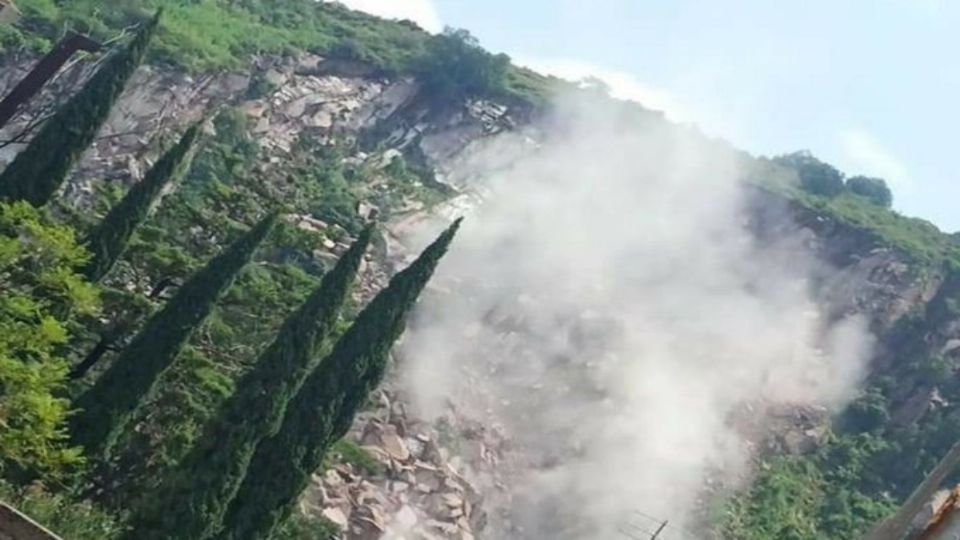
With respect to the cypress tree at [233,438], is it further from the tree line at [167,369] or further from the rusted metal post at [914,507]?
the rusted metal post at [914,507]

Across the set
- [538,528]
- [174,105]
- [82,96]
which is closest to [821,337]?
[538,528]

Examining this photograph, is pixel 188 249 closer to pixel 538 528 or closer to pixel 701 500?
pixel 538 528

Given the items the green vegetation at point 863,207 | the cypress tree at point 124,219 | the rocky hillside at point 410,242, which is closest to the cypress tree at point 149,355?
the rocky hillside at point 410,242

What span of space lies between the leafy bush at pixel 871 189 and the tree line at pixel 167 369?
47.8 m

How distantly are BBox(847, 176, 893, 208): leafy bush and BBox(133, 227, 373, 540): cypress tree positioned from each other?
50955 mm

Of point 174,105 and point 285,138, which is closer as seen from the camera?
point 174,105

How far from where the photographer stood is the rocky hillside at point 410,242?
121ft

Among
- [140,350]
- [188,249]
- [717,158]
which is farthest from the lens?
[717,158]

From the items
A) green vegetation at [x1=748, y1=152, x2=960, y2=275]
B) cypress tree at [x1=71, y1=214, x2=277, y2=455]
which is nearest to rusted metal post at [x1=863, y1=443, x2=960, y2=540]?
cypress tree at [x1=71, y1=214, x2=277, y2=455]

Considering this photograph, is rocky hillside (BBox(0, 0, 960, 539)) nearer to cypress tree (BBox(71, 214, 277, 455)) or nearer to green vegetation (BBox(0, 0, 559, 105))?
green vegetation (BBox(0, 0, 559, 105))

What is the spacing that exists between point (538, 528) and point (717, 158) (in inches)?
1161

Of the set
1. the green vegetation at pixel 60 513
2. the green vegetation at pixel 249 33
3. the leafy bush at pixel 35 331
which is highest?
the green vegetation at pixel 249 33

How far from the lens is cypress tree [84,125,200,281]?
29250 mm

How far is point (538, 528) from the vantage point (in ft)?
142
